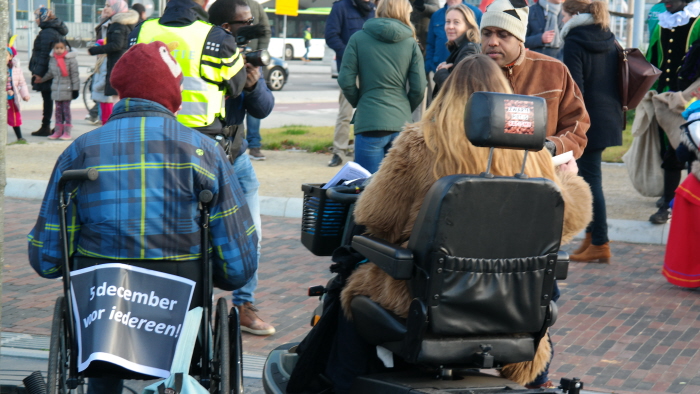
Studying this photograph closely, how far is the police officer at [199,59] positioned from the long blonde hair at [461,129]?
169 centimetres

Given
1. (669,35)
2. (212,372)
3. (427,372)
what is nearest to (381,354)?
(427,372)

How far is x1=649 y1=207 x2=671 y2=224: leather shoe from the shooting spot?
781 centimetres

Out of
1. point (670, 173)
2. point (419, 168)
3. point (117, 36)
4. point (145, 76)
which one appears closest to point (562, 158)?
point (419, 168)

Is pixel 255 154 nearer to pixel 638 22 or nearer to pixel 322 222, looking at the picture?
pixel 638 22

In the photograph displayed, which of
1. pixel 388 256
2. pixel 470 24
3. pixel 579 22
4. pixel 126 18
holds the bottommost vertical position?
pixel 126 18

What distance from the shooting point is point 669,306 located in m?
5.81

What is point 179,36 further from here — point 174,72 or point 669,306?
point 669,306

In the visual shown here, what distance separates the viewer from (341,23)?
410 inches

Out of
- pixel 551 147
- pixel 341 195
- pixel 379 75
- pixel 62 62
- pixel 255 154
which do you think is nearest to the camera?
pixel 341 195

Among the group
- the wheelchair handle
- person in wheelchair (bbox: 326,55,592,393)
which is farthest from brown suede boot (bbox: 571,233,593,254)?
the wheelchair handle

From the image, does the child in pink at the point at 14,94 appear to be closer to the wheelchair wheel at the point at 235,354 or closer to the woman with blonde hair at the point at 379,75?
the woman with blonde hair at the point at 379,75

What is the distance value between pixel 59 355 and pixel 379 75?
4.85 meters

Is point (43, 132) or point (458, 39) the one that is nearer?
point (458, 39)

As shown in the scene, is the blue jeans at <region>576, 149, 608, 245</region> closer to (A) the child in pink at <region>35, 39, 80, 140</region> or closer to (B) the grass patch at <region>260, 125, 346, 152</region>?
(B) the grass patch at <region>260, 125, 346, 152</region>
